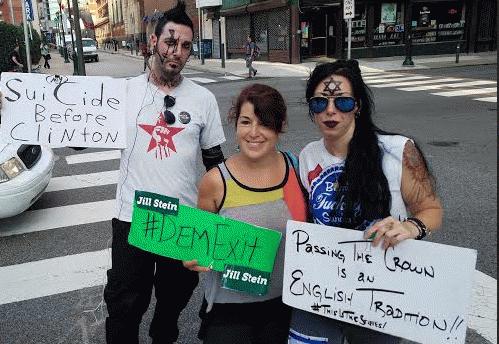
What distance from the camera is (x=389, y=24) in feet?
87.2

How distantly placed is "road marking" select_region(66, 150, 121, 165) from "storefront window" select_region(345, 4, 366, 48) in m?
20.1

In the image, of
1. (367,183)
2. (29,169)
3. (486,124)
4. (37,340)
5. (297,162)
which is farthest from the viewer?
(486,124)

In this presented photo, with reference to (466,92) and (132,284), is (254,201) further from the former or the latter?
(466,92)

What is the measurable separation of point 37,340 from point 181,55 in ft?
7.36

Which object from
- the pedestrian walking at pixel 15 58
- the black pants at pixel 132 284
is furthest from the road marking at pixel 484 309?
the pedestrian walking at pixel 15 58

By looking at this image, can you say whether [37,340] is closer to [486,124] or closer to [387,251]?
[387,251]

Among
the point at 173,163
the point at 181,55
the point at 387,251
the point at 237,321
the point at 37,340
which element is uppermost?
the point at 181,55

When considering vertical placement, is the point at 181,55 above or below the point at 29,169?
above

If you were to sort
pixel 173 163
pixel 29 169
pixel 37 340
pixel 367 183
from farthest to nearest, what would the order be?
pixel 29 169 < pixel 37 340 < pixel 173 163 < pixel 367 183

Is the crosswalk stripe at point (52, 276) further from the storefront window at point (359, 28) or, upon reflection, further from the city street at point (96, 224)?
the storefront window at point (359, 28)

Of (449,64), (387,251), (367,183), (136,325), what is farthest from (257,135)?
(449,64)

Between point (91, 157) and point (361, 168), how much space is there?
7.31 metres

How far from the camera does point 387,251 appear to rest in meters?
1.81

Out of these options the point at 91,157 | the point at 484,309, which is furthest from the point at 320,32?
the point at 484,309
